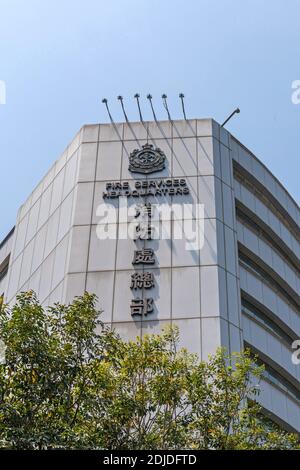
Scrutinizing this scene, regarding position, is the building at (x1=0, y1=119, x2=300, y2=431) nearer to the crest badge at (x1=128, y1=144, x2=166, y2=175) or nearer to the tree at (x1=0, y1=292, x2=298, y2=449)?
the crest badge at (x1=128, y1=144, x2=166, y2=175)

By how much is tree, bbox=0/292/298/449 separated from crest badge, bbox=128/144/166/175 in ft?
36.4

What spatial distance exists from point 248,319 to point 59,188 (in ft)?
25.0

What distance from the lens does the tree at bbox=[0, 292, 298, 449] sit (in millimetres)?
11992

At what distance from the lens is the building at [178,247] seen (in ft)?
70.8

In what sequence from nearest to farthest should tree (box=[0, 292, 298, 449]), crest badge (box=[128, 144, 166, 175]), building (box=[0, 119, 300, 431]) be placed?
tree (box=[0, 292, 298, 449]) < building (box=[0, 119, 300, 431]) < crest badge (box=[128, 144, 166, 175])

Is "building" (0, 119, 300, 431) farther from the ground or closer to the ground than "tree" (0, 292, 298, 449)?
farther from the ground

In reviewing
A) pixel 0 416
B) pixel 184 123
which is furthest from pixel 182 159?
pixel 0 416

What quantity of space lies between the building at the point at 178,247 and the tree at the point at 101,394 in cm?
698

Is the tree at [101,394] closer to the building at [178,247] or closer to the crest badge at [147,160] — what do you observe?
the building at [178,247]

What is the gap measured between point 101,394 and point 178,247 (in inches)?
392

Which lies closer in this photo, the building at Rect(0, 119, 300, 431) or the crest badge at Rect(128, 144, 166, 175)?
the building at Rect(0, 119, 300, 431)

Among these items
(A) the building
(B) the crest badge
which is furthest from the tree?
(B) the crest badge

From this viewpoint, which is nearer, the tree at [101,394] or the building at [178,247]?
the tree at [101,394]

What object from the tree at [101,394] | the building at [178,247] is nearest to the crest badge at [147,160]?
the building at [178,247]
